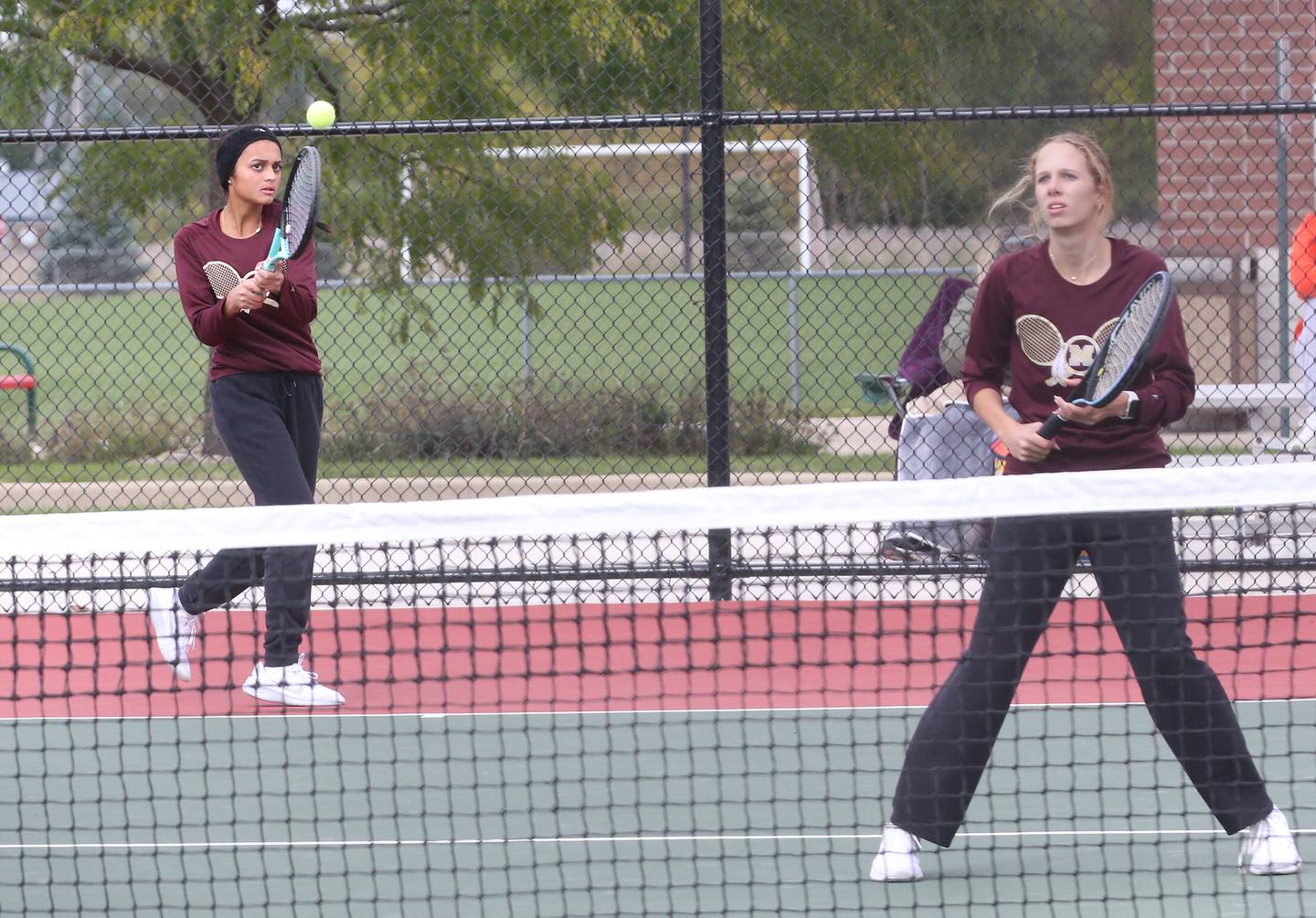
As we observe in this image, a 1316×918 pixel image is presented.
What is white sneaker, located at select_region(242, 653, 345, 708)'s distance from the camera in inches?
203

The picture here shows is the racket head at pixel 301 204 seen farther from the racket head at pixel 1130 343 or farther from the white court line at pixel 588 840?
the racket head at pixel 1130 343

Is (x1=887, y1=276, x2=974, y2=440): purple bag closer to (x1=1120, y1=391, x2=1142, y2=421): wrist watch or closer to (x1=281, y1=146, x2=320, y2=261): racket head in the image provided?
(x1=281, y1=146, x2=320, y2=261): racket head

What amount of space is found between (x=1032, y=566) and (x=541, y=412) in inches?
254

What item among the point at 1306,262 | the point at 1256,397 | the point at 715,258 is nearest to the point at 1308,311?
the point at 1306,262

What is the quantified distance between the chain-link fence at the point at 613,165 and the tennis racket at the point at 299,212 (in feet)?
3.83

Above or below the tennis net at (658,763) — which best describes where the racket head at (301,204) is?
above

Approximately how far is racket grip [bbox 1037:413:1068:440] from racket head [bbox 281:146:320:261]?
2.02 meters

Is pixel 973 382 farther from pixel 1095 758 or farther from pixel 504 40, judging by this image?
pixel 504 40

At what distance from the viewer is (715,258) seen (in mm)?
6422

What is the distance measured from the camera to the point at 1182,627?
363 cm

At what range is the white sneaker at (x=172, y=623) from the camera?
5086 millimetres

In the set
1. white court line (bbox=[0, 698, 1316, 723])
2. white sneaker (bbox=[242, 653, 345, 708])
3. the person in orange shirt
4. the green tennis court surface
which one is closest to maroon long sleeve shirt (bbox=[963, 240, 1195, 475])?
the green tennis court surface

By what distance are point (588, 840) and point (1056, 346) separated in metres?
1.44

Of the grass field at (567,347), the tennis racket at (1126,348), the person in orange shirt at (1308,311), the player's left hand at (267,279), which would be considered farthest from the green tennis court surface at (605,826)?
the grass field at (567,347)
